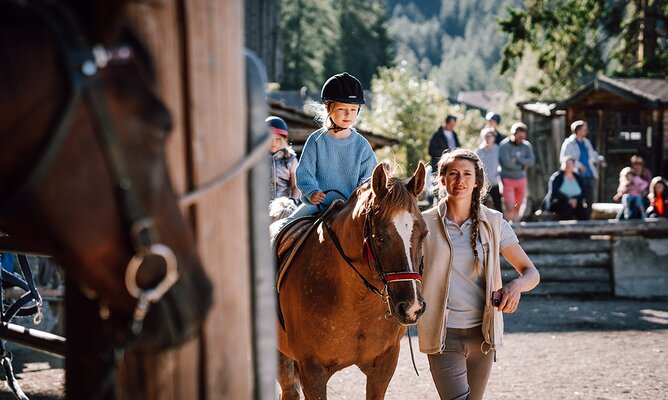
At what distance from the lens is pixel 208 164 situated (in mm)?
2051

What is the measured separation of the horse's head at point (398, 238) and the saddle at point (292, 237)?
631 mm

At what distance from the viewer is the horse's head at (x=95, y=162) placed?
1.71m

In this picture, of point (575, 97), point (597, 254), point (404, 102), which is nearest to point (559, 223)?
point (597, 254)

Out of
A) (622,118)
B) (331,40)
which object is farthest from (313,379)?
(331,40)

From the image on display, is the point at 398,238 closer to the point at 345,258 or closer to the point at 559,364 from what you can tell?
the point at 345,258

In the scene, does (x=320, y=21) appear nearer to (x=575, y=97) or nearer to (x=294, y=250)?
(x=575, y=97)

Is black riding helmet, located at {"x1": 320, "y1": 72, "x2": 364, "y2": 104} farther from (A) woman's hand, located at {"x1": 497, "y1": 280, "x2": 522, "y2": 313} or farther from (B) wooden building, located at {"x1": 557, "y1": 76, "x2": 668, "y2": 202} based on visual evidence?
(B) wooden building, located at {"x1": 557, "y1": 76, "x2": 668, "y2": 202}

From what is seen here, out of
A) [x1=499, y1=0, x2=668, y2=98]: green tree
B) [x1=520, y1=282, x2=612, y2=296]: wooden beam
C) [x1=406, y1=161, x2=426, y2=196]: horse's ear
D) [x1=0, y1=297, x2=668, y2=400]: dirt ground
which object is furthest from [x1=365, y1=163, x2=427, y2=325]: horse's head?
[x1=499, y1=0, x2=668, y2=98]: green tree

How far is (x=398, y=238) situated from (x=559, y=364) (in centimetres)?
497

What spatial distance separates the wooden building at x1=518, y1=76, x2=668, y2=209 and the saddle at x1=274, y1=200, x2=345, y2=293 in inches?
931

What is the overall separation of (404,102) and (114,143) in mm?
52202

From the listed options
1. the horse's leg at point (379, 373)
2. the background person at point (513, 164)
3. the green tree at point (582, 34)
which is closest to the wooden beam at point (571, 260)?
the background person at point (513, 164)

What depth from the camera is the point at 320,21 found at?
2886 inches

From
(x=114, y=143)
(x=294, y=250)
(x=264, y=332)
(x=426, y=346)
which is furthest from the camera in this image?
(x=294, y=250)
